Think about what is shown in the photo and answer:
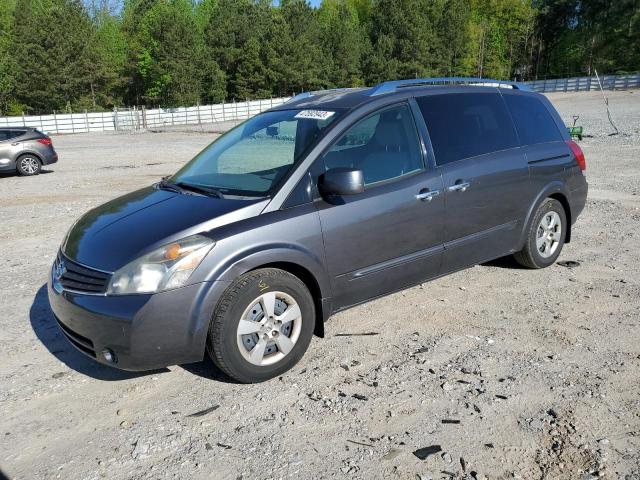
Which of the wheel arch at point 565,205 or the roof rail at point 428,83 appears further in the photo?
the wheel arch at point 565,205

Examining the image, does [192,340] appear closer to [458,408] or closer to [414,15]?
[458,408]

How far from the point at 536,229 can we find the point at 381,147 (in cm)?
207

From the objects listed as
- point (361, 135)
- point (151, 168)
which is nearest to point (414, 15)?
point (151, 168)

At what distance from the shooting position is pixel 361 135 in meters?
4.38

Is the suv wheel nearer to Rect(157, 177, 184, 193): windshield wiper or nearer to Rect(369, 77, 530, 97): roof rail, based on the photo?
Rect(157, 177, 184, 193): windshield wiper

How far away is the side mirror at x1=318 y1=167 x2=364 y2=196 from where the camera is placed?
154 inches

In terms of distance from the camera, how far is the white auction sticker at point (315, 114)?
14.5ft

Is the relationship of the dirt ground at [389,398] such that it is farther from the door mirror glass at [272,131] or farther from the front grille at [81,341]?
the door mirror glass at [272,131]

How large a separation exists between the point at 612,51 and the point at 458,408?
9817 cm

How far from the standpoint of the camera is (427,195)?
180 inches

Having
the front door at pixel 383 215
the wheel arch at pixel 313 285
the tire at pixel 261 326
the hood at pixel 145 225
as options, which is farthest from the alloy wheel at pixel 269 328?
the hood at pixel 145 225

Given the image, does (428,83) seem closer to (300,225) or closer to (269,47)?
(300,225)

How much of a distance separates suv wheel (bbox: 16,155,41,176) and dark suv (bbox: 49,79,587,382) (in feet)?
43.0

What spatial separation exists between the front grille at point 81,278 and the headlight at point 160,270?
0.10 m
